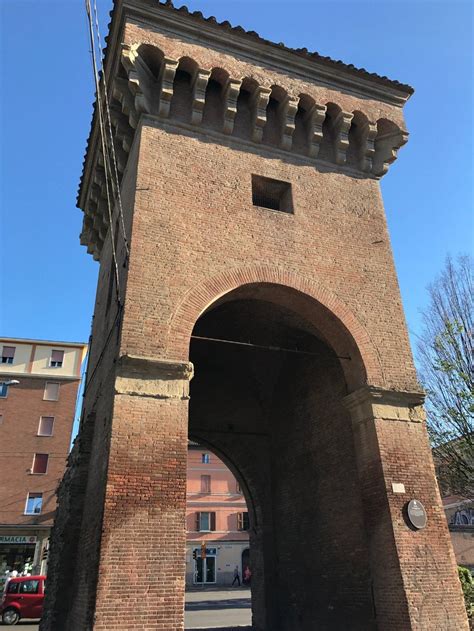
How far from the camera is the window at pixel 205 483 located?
1533 inches

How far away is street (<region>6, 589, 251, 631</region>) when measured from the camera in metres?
16.2

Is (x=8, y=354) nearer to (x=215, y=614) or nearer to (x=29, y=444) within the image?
(x=29, y=444)

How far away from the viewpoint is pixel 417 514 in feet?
28.5

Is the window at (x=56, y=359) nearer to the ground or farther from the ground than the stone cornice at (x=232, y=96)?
farther from the ground

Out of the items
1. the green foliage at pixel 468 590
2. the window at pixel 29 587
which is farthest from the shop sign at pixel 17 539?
the green foliage at pixel 468 590

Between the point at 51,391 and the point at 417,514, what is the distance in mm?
31295

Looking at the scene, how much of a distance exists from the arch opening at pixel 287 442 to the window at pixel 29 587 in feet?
35.9

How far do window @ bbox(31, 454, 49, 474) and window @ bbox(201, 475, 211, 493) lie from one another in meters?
12.3

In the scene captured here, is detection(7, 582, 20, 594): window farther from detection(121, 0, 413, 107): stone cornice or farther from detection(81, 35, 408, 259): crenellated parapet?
detection(121, 0, 413, 107): stone cornice

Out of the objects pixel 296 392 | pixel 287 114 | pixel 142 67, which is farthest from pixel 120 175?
pixel 296 392

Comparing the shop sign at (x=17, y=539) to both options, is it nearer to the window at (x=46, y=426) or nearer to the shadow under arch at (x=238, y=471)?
the window at (x=46, y=426)

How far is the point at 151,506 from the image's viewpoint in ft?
23.8

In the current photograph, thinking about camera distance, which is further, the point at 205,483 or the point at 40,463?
the point at 205,483

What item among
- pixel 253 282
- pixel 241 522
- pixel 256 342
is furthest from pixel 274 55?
pixel 241 522
